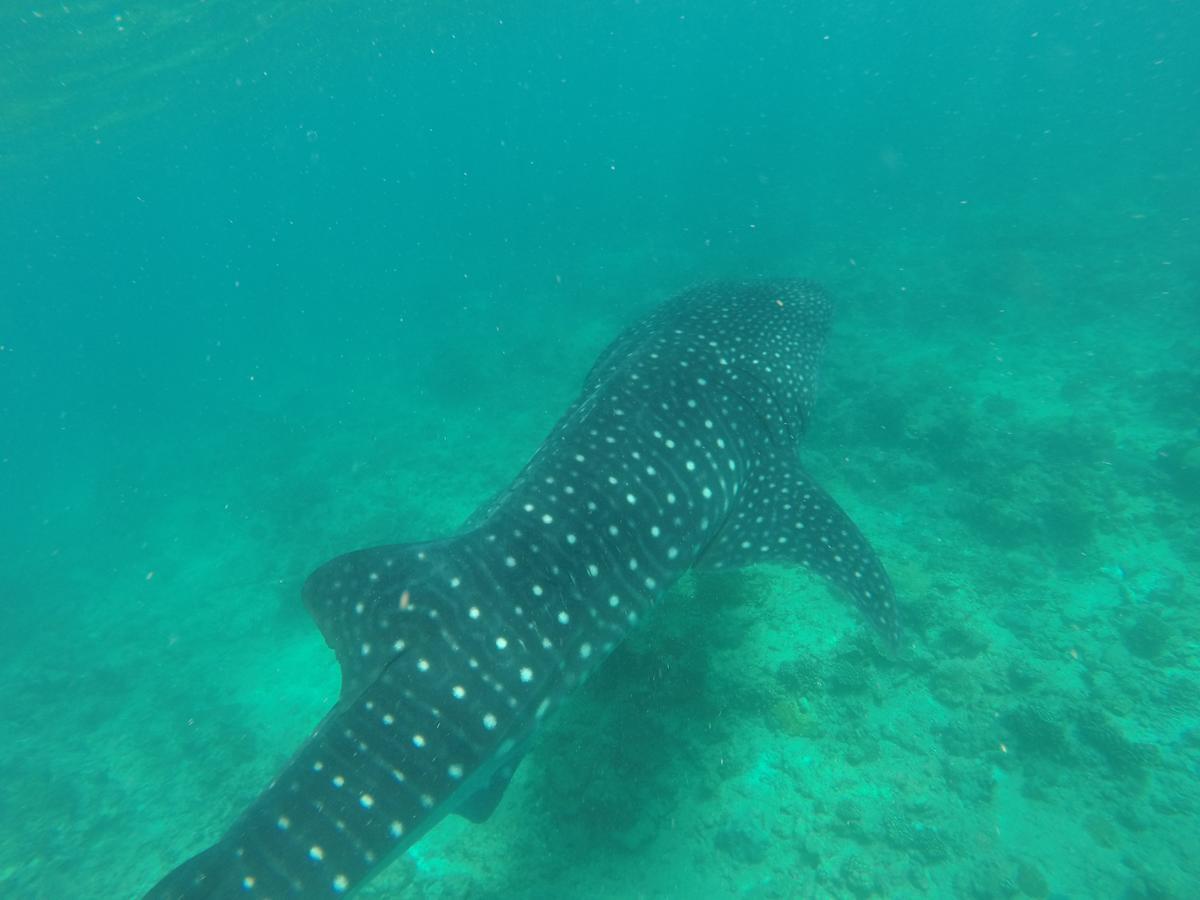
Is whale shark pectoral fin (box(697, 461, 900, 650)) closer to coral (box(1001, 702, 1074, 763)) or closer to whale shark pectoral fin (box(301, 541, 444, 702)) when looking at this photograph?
coral (box(1001, 702, 1074, 763))

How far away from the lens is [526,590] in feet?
13.6

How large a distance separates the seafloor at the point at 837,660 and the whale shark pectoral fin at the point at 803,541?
6.22 feet

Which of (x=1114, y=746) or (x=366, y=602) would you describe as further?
(x=1114, y=746)

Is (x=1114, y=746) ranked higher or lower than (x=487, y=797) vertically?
lower

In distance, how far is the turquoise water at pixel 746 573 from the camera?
5.84m

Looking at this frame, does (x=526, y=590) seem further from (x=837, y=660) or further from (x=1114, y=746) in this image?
(x=1114, y=746)

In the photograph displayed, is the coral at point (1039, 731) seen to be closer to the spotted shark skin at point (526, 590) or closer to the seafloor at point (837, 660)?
the seafloor at point (837, 660)


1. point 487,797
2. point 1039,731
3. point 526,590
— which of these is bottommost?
point 1039,731

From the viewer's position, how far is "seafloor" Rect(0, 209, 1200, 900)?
18.5 feet

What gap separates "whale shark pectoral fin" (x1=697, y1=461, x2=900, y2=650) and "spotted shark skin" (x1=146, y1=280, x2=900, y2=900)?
2 centimetres

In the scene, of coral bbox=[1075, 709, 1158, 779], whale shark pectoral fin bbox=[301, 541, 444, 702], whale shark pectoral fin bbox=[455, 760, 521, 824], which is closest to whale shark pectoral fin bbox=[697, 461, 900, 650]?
whale shark pectoral fin bbox=[455, 760, 521, 824]

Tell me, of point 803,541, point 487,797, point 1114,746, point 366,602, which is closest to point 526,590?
point 366,602

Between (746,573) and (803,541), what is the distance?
252 cm

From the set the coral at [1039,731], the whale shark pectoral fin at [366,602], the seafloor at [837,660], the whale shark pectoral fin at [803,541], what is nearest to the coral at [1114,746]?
the seafloor at [837,660]
